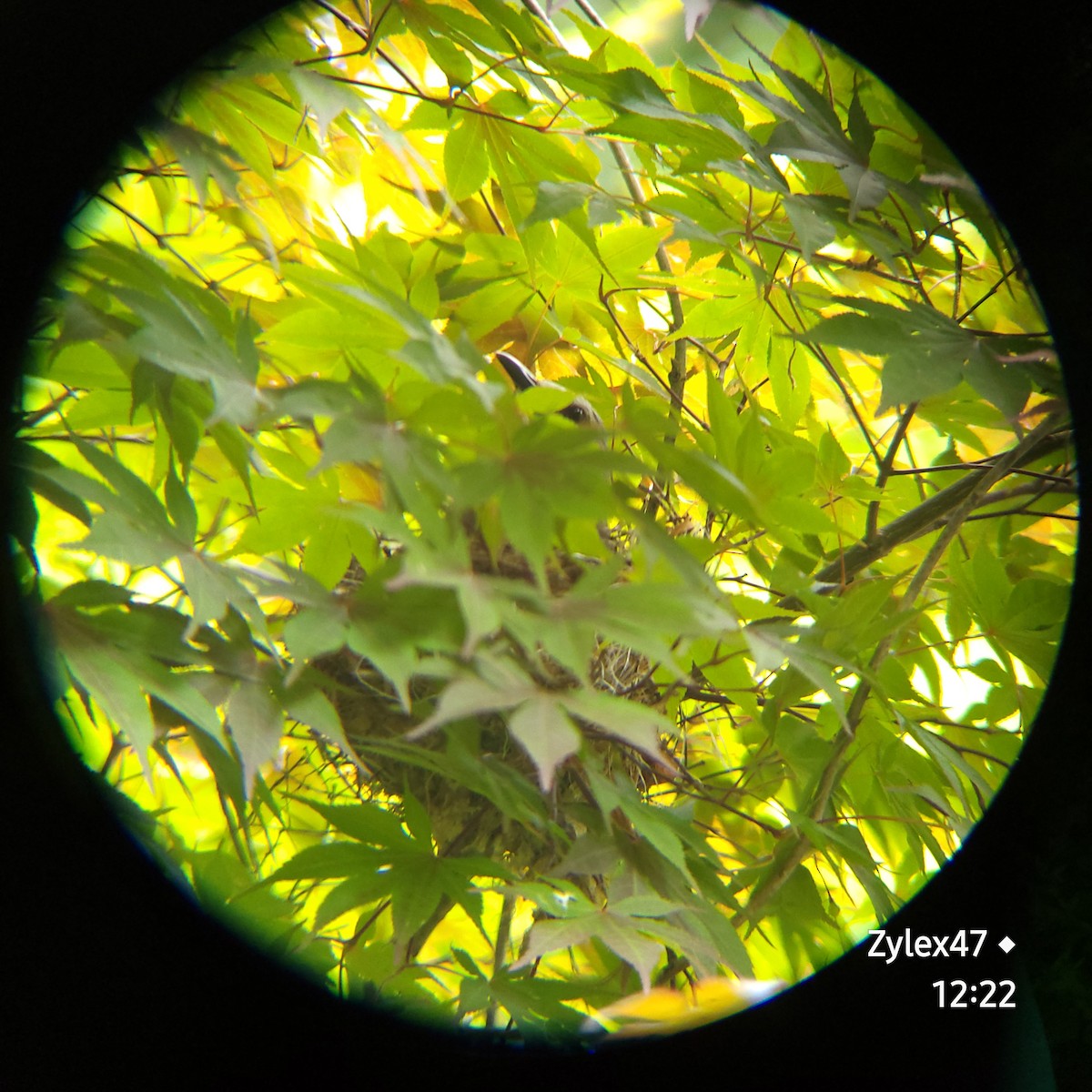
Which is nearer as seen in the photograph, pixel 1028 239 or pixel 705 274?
pixel 1028 239

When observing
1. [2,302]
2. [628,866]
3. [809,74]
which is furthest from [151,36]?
[628,866]


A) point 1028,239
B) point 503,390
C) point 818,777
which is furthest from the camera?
point 818,777

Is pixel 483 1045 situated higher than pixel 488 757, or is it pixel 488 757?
pixel 488 757

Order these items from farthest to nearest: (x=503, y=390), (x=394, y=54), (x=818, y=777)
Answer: (x=394, y=54) < (x=818, y=777) < (x=503, y=390)

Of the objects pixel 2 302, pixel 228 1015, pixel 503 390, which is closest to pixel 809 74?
pixel 503 390

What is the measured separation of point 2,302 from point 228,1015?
1.63 ft

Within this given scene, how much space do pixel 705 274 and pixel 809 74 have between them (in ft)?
0.58

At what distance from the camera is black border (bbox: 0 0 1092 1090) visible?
0.51m

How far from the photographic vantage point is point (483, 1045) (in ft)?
1.96

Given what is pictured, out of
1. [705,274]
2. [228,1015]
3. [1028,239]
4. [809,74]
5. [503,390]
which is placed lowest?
[228,1015]

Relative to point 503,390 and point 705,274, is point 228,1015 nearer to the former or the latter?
point 503,390

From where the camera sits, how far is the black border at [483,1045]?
515mm

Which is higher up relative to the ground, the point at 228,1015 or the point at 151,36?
the point at 151,36

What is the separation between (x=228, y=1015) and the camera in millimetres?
574
